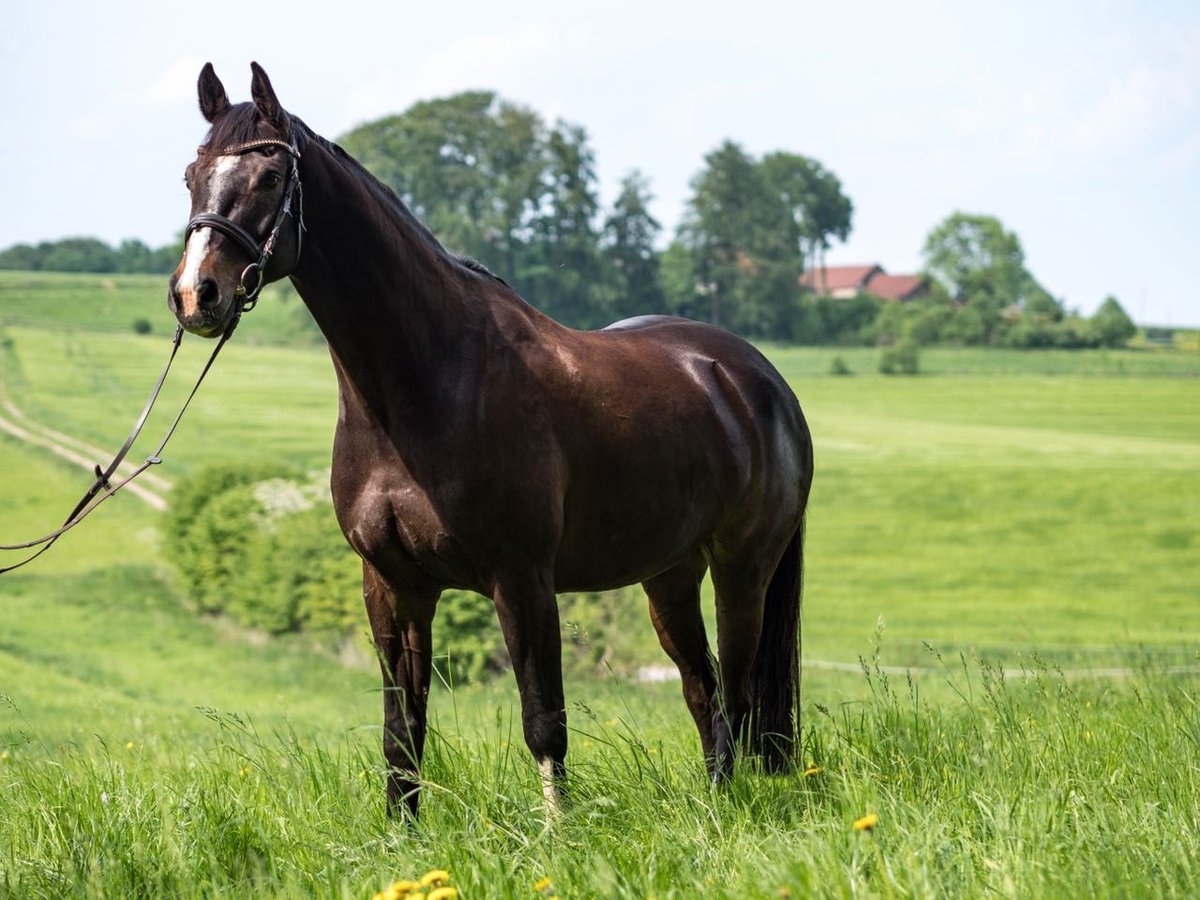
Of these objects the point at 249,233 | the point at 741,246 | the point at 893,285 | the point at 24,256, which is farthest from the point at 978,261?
the point at 249,233

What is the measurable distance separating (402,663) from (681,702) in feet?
22.0

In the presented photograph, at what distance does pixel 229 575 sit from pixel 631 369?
59.6 ft

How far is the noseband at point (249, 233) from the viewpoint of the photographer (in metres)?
3.49

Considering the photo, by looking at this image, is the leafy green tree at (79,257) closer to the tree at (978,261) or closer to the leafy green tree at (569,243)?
the leafy green tree at (569,243)

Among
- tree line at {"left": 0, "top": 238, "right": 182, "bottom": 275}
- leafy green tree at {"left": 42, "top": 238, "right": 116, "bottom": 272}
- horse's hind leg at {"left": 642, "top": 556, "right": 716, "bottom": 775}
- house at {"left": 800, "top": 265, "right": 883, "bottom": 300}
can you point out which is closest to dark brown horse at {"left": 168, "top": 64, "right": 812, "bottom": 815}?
horse's hind leg at {"left": 642, "top": 556, "right": 716, "bottom": 775}

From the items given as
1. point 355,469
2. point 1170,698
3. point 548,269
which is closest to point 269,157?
point 355,469

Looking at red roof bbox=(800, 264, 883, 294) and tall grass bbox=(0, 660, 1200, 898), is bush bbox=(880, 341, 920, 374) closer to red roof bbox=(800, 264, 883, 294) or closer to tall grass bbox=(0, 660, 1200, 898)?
red roof bbox=(800, 264, 883, 294)

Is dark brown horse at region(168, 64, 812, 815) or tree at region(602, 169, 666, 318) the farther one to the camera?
tree at region(602, 169, 666, 318)

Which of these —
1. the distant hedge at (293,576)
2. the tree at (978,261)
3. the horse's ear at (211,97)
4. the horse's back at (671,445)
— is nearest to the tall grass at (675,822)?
the horse's back at (671,445)

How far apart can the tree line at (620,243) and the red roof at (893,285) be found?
2065 centimetres

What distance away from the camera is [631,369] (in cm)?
447

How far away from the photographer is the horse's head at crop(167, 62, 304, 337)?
135 inches

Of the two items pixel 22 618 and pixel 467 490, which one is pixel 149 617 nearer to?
pixel 22 618

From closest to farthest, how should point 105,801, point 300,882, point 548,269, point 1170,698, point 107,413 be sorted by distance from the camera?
1. point 300,882
2. point 105,801
3. point 1170,698
4. point 107,413
5. point 548,269
